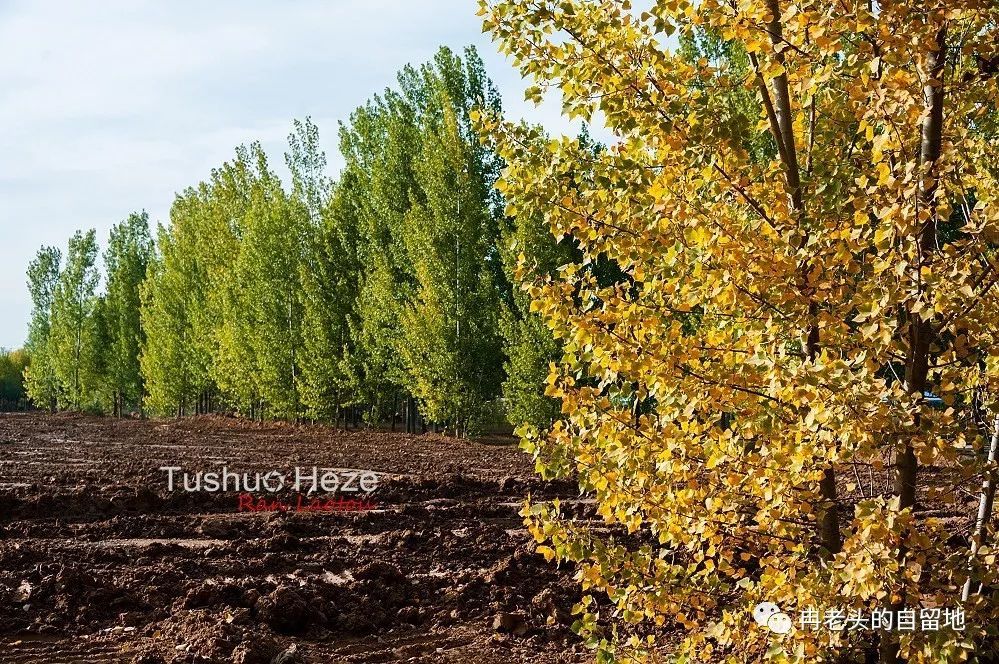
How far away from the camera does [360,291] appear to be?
100 feet

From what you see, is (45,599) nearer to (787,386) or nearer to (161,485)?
(787,386)

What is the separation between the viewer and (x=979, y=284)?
3.47 m

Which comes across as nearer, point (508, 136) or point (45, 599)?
point (508, 136)

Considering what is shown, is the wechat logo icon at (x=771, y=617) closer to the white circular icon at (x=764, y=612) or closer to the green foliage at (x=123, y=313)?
the white circular icon at (x=764, y=612)

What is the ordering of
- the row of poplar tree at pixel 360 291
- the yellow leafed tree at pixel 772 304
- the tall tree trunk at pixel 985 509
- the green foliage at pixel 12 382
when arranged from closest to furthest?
the yellow leafed tree at pixel 772 304, the tall tree trunk at pixel 985 509, the row of poplar tree at pixel 360 291, the green foliage at pixel 12 382

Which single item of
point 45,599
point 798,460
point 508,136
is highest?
point 508,136

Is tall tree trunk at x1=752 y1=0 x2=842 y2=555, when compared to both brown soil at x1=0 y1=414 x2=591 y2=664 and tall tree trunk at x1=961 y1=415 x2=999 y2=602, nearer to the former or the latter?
tall tree trunk at x1=961 y1=415 x2=999 y2=602

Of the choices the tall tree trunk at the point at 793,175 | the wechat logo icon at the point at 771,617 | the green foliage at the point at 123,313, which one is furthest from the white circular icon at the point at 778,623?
the green foliage at the point at 123,313

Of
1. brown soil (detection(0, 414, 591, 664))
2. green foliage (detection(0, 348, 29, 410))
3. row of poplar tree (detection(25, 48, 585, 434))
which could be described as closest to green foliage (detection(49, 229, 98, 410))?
row of poplar tree (detection(25, 48, 585, 434))

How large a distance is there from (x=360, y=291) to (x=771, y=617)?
27608mm

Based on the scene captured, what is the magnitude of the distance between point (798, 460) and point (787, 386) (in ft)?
0.83

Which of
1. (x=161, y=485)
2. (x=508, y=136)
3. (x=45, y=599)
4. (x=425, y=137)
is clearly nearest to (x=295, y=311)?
(x=425, y=137)

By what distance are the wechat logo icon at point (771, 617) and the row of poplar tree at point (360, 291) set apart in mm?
15052

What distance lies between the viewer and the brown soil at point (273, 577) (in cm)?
602
